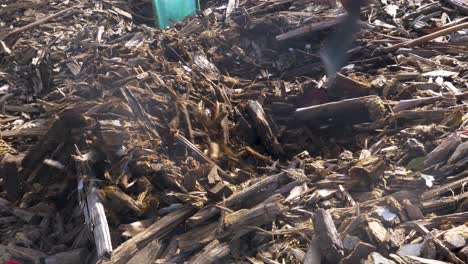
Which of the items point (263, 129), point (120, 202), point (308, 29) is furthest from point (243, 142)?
point (308, 29)

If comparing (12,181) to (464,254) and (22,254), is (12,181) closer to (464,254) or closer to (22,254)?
(22,254)

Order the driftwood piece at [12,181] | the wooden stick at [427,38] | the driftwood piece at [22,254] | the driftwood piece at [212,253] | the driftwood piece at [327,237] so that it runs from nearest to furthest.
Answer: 1. the driftwood piece at [327,237]
2. the driftwood piece at [212,253]
3. the driftwood piece at [22,254]
4. the driftwood piece at [12,181]
5. the wooden stick at [427,38]

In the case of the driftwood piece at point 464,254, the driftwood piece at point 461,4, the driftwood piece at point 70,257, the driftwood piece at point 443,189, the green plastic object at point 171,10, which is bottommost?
the driftwood piece at point 70,257

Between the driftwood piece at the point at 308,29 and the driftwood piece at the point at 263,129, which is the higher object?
the driftwood piece at the point at 308,29

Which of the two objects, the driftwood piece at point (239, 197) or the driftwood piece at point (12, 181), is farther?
the driftwood piece at point (12, 181)

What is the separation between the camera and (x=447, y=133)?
2.92 metres

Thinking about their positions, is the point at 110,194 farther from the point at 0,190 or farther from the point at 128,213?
the point at 0,190

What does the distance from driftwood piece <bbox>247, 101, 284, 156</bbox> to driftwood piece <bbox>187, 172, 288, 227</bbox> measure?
45 centimetres

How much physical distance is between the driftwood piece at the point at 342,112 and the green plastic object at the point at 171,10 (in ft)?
7.03

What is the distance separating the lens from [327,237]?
232cm

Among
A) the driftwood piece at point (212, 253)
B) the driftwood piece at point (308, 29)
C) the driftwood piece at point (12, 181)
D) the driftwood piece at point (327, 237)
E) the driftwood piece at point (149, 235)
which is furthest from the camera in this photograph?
the driftwood piece at point (308, 29)

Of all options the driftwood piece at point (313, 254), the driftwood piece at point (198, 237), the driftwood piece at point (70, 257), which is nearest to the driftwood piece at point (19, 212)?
the driftwood piece at point (70, 257)

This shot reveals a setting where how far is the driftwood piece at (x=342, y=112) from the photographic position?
3.27m

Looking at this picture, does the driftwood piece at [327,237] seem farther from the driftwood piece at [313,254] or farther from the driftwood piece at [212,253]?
the driftwood piece at [212,253]
